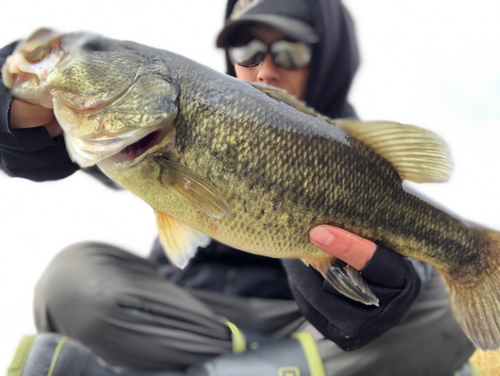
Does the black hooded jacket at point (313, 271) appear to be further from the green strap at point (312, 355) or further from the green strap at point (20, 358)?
the green strap at point (20, 358)

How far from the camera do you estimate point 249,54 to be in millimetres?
686

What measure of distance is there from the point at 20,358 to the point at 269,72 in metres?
0.90

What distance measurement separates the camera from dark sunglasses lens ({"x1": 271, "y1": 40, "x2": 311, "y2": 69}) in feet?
2.57

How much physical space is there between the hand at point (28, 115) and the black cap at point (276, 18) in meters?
0.37

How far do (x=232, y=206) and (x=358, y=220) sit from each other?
233 millimetres

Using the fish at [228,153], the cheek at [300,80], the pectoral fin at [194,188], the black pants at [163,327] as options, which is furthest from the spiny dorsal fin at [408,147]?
the black pants at [163,327]

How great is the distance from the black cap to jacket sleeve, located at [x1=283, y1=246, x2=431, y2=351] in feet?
1.81

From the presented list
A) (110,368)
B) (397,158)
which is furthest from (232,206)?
(110,368)

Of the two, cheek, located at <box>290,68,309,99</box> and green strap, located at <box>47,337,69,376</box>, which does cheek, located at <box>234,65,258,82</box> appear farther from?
green strap, located at <box>47,337,69,376</box>

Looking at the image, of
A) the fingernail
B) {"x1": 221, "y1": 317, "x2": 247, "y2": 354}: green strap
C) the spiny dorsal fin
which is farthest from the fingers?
{"x1": 221, "y1": 317, "x2": 247, "y2": 354}: green strap

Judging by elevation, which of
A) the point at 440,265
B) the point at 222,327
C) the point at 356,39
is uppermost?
the point at 356,39

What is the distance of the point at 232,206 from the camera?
20.5 inches

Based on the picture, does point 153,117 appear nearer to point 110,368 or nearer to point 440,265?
point 440,265

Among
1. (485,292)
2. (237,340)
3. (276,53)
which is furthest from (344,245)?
(237,340)
